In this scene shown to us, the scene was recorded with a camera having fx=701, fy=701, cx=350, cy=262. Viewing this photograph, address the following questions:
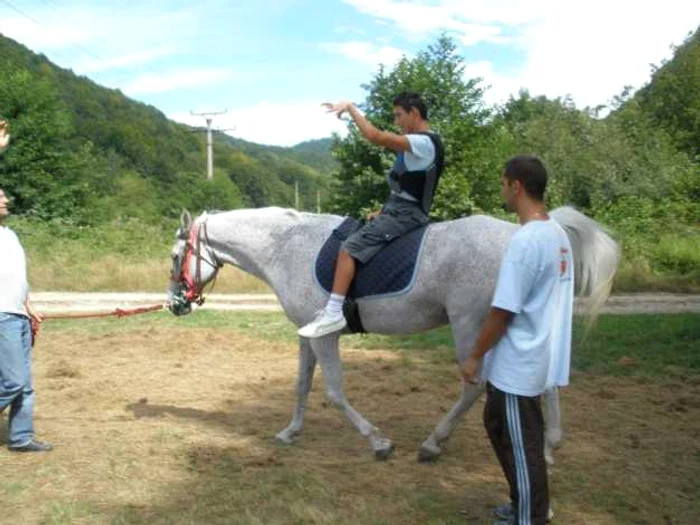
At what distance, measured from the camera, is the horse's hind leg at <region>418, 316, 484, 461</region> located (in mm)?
5020

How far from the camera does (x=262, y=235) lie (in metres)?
5.97

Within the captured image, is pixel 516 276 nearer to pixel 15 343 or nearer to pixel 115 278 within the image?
pixel 15 343

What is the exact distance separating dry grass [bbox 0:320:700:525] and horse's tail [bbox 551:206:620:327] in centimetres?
130

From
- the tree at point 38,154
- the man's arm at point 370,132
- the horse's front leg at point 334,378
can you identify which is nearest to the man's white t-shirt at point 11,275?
the horse's front leg at point 334,378

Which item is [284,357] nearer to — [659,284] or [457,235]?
[457,235]

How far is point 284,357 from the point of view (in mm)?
9711

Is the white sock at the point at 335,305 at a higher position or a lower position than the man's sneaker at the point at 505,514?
higher

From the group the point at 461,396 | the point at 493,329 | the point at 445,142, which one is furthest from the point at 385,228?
the point at 445,142

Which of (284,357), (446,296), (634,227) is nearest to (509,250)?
(446,296)

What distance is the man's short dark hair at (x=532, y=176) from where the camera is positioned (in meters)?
3.55

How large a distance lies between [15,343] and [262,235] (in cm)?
208

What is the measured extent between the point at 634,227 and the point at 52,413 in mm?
20228

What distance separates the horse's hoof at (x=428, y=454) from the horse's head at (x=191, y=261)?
7.94ft

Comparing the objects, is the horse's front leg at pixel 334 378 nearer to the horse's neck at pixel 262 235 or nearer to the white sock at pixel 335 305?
the white sock at pixel 335 305
